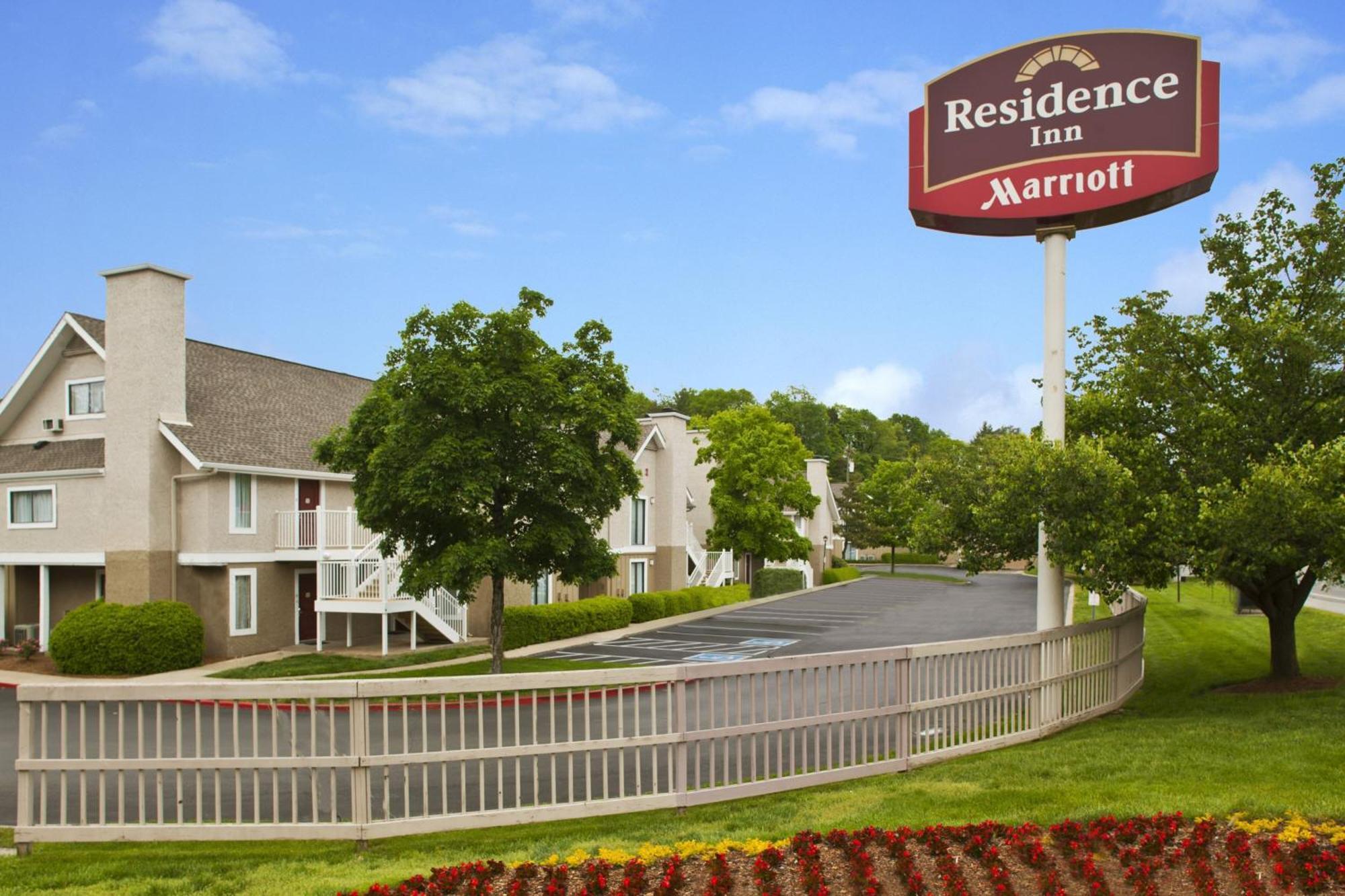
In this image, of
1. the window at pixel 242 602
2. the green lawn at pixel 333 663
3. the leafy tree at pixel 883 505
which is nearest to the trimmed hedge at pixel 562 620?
the green lawn at pixel 333 663

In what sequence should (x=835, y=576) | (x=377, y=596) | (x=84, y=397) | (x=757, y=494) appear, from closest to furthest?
(x=377, y=596)
(x=84, y=397)
(x=757, y=494)
(x=835, y=576)

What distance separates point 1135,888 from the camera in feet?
20.8

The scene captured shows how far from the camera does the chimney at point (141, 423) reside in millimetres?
25094

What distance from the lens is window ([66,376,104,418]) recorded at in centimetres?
2716

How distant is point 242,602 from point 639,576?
16.5 m

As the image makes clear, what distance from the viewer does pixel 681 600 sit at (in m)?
36.8

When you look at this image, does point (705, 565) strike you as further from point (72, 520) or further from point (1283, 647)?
point (1283, 647)

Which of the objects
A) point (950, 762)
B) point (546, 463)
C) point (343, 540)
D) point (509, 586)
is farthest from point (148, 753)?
point (509, 586)

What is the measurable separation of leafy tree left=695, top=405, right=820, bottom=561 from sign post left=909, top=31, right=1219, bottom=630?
3076cm

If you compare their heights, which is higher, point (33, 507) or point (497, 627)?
point (33, 507)

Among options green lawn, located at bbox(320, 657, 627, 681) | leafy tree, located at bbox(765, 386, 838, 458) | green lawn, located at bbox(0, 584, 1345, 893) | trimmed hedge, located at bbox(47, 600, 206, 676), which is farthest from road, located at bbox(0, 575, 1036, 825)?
leafy tree, located at bbox(765, 386, 838, 458)

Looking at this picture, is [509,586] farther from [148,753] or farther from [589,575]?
[148,753]

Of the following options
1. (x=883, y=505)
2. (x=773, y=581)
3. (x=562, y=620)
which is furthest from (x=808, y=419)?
(x=562, y=620)

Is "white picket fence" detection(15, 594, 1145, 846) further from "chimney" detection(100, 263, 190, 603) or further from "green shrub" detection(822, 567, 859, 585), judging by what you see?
"green shrub" detection(822, 567, 859, 585)
